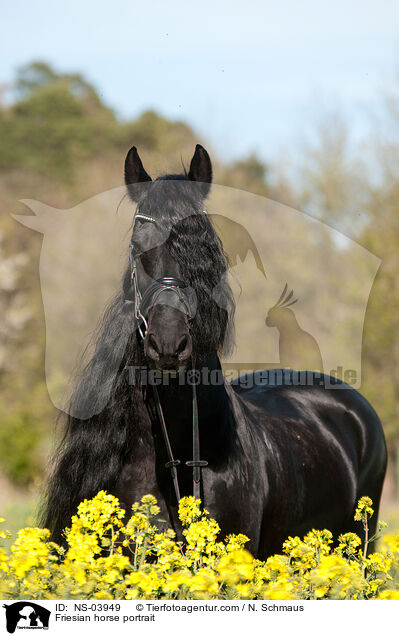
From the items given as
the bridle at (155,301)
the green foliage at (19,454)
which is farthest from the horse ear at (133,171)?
the green foliage at (19,454)

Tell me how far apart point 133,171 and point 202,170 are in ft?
1.25

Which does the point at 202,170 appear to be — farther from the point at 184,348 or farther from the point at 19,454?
the point at 19,454

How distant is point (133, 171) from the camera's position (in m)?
4.03

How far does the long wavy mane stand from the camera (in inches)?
145

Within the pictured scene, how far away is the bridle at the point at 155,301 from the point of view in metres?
3.54

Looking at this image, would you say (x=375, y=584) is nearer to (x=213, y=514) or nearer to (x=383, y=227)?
(x=213, y=514)
